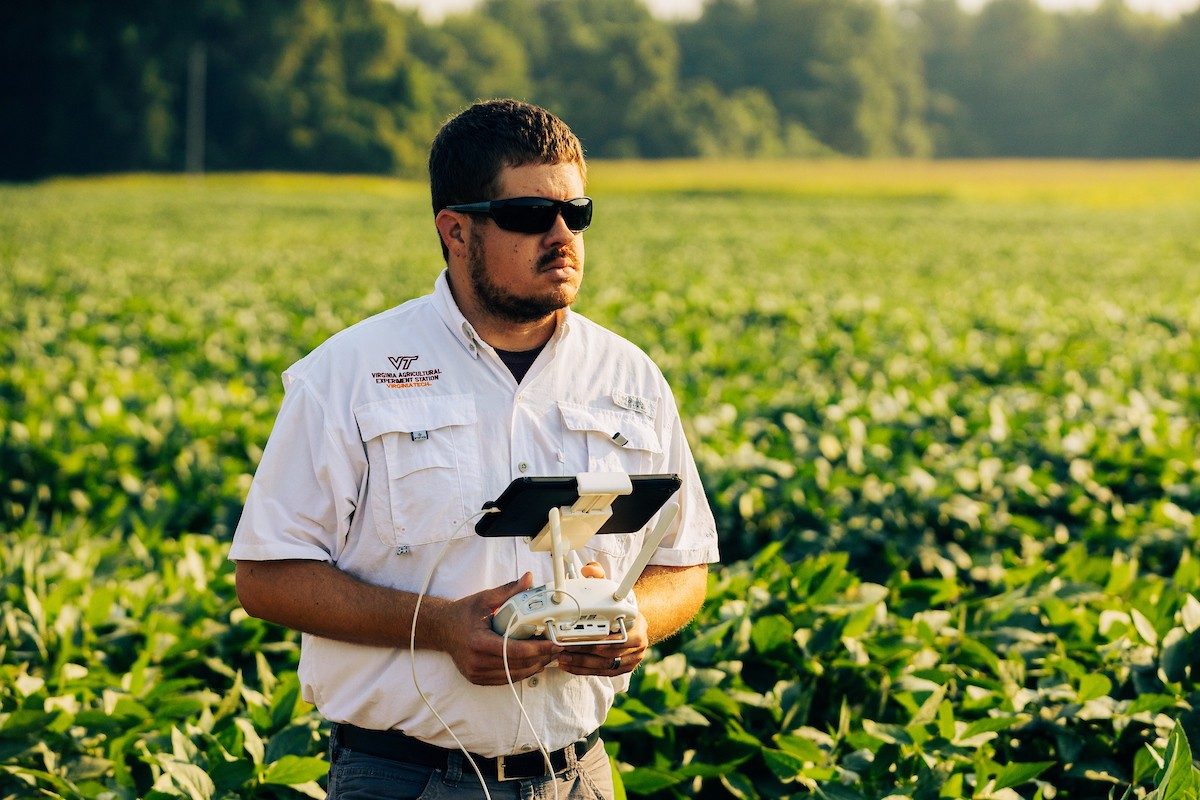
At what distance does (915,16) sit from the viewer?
136m

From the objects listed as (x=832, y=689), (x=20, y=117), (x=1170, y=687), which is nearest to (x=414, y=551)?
(x=832, y=689)

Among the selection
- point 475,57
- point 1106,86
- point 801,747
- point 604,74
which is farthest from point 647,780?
point 1106,86

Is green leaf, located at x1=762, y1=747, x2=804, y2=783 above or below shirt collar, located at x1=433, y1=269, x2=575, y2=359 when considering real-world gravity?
below

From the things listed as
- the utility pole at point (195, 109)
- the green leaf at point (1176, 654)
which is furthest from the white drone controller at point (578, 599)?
the utility pole at point (195, 109)

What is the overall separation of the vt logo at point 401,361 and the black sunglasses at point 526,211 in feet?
0.97

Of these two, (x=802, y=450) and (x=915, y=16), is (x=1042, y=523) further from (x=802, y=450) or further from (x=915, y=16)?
(x=915, y=16)

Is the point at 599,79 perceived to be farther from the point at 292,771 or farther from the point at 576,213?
the point at 576,213

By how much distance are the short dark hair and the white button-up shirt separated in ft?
0.71

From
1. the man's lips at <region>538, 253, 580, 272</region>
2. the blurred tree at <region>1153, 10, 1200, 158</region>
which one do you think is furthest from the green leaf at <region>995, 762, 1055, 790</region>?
the blurred tree at <region>1153, 10, 1200, 158</region>

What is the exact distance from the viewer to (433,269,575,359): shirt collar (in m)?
2.52

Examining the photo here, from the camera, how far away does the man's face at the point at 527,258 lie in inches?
96.7

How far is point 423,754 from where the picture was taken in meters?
2.45

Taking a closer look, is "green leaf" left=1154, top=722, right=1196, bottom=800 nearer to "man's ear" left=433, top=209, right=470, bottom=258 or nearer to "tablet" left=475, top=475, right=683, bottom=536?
"tablet" left=475, top=475, right=683, bottom=536

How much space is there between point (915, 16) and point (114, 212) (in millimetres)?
113269
